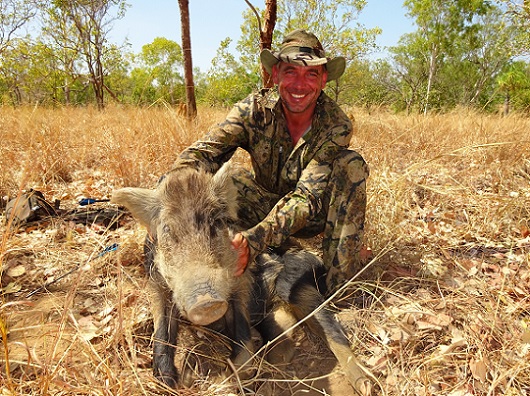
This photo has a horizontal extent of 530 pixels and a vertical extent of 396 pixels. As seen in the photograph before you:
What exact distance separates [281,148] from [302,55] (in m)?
0.82

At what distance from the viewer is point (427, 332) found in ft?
7.88

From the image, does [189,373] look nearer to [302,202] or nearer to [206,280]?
[206,280]

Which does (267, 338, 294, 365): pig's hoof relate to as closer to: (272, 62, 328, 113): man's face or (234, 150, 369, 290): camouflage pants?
(234, 150, 369, 290): camouflage pants

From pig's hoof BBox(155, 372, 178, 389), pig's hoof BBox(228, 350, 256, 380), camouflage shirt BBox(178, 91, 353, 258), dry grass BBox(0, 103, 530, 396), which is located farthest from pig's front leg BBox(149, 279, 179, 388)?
camouflage shirt BBox(178, 91, 353, 258)

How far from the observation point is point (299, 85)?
3092 millimetres

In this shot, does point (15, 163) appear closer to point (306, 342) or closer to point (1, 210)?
point (1, 210)

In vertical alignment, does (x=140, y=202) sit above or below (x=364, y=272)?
above

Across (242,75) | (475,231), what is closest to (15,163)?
(475,231)

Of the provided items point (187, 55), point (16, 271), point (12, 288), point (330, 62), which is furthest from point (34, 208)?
point (187, 55)

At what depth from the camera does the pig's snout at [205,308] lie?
173cm

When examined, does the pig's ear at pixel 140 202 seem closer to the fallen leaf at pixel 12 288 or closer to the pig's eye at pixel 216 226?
the pig's eye at pixel 216 226

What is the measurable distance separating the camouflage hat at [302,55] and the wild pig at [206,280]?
1129 mm

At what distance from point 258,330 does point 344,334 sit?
2.23 ft

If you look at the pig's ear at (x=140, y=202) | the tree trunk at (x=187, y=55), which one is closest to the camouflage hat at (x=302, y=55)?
the pig's ear at (x=140, y=202)
